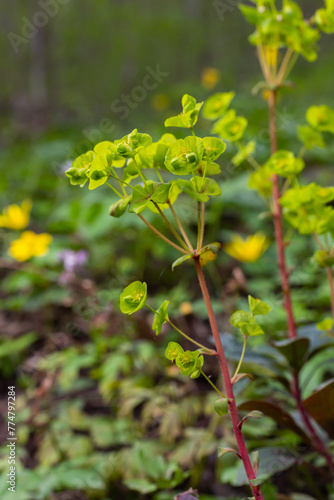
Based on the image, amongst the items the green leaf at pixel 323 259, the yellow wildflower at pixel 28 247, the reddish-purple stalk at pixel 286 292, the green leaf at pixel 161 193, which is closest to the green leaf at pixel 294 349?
the reddish-purple stalk at pixel 286 292

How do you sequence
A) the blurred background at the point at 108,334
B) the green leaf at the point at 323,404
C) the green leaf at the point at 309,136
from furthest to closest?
the blurred background at the point at 108,334, the green leaf at the point at 309,136, the green leaf at the point at 323,404

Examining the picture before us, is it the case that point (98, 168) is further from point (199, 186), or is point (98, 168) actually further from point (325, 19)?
point (325, 19)

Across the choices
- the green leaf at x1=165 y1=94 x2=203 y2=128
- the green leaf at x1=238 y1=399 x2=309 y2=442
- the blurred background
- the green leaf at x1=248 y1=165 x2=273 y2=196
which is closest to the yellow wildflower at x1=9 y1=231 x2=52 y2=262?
the blurred background

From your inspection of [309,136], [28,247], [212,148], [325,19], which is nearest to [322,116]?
[309,136]

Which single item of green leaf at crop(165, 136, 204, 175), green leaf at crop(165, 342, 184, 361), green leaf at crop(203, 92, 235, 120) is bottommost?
green leaf at crop(165, 342, 184, 361)

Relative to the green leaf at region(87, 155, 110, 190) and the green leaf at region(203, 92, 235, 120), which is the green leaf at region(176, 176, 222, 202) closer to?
the green leaf at region(87, 155, 110, 190)

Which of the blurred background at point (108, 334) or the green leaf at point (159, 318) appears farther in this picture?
the blurred background at point (108, 334)

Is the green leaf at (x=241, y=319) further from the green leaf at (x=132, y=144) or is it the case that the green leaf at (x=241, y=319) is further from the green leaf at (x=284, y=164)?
the green leaf at (x=284, y=164)
